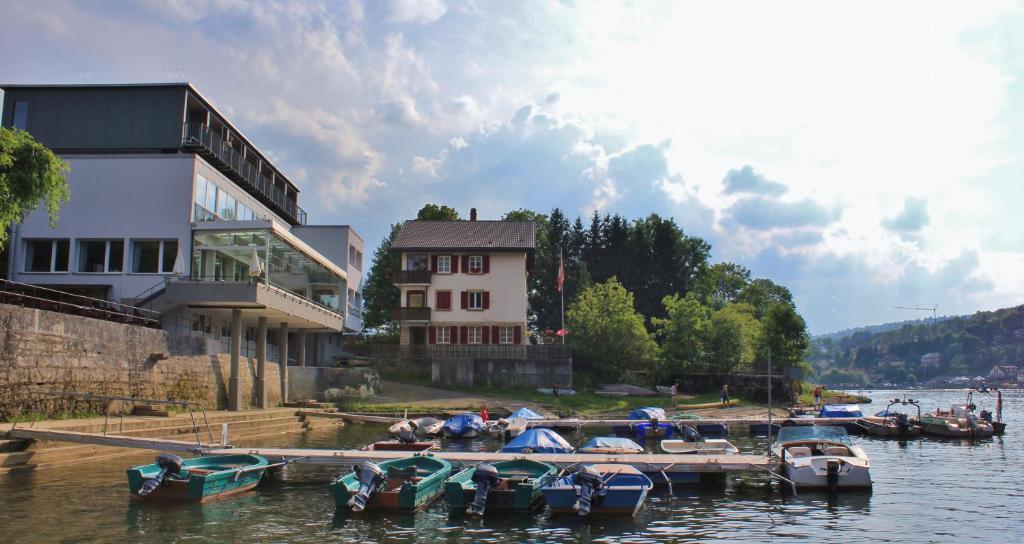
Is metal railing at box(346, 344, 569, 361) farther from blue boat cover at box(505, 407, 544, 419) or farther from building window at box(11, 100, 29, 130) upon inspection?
building window at box(11, 100, 29, 130)

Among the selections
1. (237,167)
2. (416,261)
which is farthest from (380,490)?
(416,261)

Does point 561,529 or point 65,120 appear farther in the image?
point 65,120

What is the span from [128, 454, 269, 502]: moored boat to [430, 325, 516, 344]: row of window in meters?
44.7

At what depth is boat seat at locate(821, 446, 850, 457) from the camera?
83.0ft

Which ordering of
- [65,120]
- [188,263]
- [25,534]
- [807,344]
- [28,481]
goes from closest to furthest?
1. [25,534]
2. [28,481]
3. [188,263]
4. [65,120]
5. [807,344]

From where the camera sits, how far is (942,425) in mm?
42406

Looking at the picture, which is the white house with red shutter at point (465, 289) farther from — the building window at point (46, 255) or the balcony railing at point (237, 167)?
the building window at point (46, 255)

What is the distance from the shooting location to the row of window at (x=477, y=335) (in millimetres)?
66188

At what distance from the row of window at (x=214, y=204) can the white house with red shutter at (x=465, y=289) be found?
1818cm

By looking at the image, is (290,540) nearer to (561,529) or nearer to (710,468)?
(561,529)

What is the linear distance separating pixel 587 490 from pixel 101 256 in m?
34.3

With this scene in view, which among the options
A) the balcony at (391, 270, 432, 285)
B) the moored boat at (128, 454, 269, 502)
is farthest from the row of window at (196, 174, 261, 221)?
the moored boat at (128, 454, 269, 502)

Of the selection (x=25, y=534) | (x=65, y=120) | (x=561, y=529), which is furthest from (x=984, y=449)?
(x=65, y=120)

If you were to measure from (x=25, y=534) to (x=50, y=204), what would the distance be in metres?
15.1
